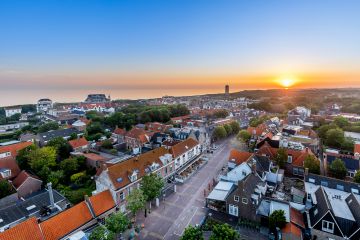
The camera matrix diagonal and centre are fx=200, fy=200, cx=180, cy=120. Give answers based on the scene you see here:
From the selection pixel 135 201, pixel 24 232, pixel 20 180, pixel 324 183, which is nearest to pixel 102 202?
pixel 135 201

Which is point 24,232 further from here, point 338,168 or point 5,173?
point 338,168

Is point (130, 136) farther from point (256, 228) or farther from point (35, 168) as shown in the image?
point (256, 228)

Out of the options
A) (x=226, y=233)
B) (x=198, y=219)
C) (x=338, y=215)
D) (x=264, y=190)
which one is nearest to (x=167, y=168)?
(x=198, y=219)

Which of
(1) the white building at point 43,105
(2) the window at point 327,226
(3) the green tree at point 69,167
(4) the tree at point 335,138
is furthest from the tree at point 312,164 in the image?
(1) the white building at point 43,105

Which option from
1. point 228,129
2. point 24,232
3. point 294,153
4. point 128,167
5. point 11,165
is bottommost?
point 294,153

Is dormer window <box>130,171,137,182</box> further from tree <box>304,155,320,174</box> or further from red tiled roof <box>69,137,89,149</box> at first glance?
tree <box>304,155,320,174</box>

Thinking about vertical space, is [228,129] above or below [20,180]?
above

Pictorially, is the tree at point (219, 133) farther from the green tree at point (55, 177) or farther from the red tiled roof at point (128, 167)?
the green tree at point (55, 177)
